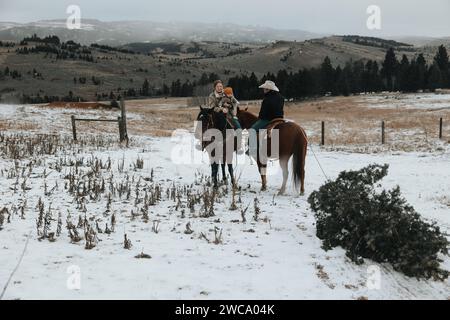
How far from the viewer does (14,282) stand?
5.12 meters

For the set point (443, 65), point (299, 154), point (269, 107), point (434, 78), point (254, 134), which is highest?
point (443, 65)

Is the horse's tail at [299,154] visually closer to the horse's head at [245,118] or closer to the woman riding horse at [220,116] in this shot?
the horse's head at [245,118]

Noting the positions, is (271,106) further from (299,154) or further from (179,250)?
(179,250)

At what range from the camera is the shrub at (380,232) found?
237 inches

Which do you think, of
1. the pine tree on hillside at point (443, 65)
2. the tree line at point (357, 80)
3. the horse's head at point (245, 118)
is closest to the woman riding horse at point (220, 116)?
the horse's head at point (245, 118)

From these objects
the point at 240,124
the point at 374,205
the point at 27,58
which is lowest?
the point at 374,205

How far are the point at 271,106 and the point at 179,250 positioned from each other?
17.1ft

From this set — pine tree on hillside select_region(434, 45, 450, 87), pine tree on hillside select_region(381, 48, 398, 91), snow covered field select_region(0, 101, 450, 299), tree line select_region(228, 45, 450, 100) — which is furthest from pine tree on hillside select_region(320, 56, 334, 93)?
snow covered field select_region(0, 101, 450, 299)

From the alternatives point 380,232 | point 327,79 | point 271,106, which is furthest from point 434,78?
point 380,232

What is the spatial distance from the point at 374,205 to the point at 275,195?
3.74 m

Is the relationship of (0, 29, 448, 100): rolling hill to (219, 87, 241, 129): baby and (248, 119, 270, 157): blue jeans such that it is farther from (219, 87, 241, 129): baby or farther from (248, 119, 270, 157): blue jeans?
(248, 119, 270, 157): blue jeans

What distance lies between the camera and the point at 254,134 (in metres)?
10.8
